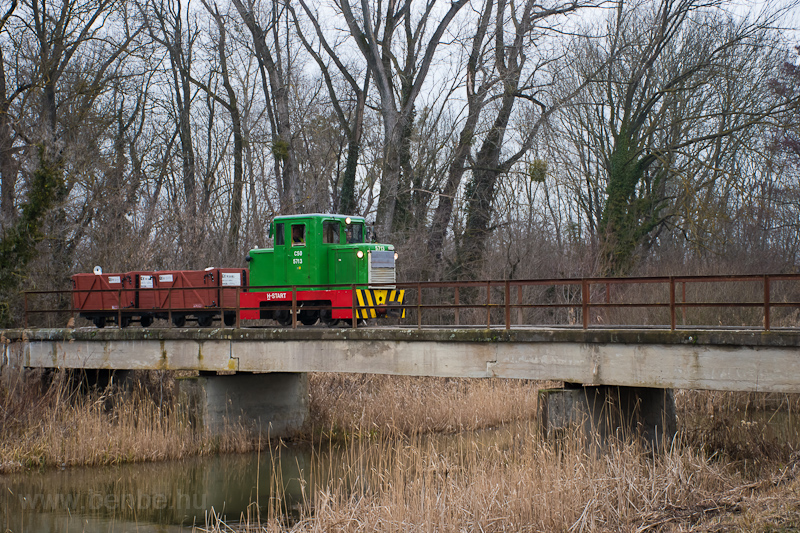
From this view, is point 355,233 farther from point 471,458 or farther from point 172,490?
point 172,490

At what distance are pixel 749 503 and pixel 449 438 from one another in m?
9.50

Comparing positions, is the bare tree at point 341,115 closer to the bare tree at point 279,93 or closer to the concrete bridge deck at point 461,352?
the bare tree at point 279,93

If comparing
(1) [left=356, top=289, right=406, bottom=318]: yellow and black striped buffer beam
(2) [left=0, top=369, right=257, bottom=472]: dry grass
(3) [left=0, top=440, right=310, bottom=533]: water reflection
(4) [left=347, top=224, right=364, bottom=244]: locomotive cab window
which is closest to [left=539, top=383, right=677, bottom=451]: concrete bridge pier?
(3) [left=0, top=440, right=310, bottom=533]: water reflection

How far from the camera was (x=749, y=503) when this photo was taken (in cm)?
848

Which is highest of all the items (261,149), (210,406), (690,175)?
(261,149)

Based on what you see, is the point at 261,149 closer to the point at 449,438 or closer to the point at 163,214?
the point at 163,214

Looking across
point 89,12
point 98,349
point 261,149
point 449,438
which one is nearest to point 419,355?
point 449,438

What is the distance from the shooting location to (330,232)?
1742 centimetres

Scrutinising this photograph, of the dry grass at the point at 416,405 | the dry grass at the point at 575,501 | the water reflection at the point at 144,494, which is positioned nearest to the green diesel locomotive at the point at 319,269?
the dry grass at the point at 416,405

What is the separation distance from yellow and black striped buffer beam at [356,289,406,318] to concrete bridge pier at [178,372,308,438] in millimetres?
2899

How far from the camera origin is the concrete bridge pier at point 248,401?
1672 cm

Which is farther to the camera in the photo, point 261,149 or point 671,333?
point 261,149

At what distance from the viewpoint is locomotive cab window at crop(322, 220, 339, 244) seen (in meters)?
17.3

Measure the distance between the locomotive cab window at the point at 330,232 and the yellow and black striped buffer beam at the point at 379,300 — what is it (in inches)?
59.4
